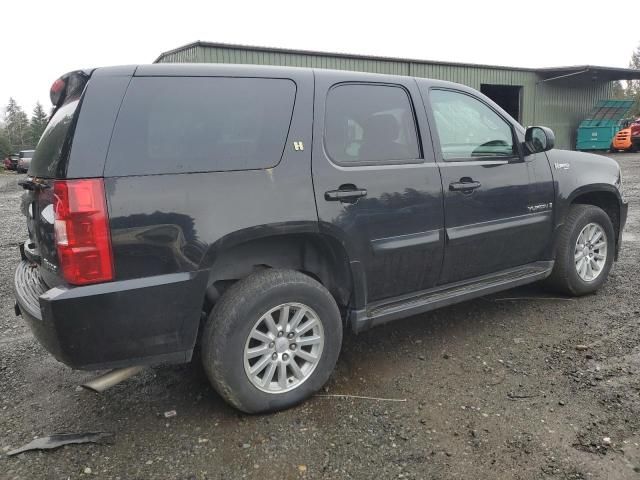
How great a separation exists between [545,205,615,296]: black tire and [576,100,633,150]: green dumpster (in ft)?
79.6

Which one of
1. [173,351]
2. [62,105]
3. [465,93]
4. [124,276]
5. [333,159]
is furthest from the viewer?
[465,93]

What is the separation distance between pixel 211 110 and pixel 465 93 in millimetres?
2063

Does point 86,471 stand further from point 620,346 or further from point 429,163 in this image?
point 620,346

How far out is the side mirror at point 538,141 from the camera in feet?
13.1

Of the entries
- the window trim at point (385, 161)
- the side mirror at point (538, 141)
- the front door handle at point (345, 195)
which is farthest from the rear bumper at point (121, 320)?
the side mirror at point (538, 141)

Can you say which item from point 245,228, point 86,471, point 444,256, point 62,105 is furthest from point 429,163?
point 86,471

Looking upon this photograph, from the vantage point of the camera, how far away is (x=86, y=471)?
7.96 feet

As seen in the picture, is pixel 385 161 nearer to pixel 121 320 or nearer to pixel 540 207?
pixel 540 207

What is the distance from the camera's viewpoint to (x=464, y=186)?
354 cm

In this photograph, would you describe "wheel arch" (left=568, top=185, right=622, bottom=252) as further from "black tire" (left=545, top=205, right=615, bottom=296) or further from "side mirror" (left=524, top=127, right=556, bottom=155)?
"side mirror" (left=524, top=127, right=556, bottom=155)

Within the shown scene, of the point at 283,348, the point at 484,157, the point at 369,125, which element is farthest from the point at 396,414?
the point at 484,157

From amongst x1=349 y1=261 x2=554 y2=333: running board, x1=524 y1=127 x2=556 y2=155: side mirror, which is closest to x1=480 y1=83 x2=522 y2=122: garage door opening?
x1=524 y1=127 x2=556 y2=155: side mirror

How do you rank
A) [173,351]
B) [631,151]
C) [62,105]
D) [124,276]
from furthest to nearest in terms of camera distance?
[631,151] < [62,105] < [173,351] < [124,276]

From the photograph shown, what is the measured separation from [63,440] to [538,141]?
3.75 meters
